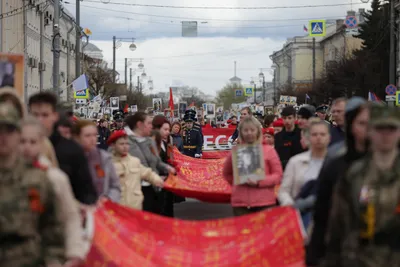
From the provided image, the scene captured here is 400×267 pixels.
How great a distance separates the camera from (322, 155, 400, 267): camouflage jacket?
530 cm

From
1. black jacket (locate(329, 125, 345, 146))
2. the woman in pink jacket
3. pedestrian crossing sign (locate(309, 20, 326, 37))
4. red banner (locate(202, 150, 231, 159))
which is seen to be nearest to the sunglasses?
black jacket (locate(329, 125, 345, 146))

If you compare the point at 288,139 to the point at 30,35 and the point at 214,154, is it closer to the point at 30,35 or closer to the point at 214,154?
the point at 214,154

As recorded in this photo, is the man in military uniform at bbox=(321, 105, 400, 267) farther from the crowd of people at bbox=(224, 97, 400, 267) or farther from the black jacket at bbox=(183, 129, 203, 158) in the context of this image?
the black jacket at bbox=(183, 129, 203, 158)

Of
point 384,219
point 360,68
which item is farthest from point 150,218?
point 360,68

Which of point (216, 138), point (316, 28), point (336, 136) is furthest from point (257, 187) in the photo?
point (316, 28)

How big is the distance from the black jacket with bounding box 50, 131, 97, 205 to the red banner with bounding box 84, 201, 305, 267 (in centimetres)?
38

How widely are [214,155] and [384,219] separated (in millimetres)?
22095

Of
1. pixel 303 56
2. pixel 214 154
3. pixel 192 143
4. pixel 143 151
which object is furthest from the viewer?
pixel 303 56

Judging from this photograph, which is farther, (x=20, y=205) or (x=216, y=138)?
(x=216, y=138)

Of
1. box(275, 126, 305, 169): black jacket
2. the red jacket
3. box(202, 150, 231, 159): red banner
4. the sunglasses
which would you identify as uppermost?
the sunglasses

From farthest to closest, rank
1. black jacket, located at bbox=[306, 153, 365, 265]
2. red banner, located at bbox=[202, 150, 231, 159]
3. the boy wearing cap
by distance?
1. red banner, located at bbox=[202, 150, 231, 159]
2. the boy wearing cap
3. black jacket, located at bbox=[306, 153, 365, 265]

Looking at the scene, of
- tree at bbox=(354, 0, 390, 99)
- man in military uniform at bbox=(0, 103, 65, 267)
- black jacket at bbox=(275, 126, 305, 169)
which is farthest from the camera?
tree at bbox=(354, 0, 390, 99)

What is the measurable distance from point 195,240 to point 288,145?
3.93 metres

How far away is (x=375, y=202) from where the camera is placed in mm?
5316
